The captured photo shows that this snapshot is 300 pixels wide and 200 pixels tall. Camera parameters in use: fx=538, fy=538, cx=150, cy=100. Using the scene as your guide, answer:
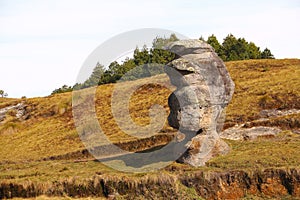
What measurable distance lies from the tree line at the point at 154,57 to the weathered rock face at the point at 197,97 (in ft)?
182

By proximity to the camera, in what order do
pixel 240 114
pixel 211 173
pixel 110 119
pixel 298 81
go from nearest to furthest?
1. pixel 211 173
2. pixel 240 114
3. pixel 298 81
4. pixel 110 119

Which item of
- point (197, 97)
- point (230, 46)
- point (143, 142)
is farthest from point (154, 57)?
point (197, 97)

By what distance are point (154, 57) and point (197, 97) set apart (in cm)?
6414

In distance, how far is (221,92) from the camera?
115ft

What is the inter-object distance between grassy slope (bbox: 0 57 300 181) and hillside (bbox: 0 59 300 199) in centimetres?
6

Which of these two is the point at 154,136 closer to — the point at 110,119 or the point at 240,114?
the point at 240,114

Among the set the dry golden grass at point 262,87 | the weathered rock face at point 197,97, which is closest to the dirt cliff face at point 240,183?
the weathered rock face at point 197,97

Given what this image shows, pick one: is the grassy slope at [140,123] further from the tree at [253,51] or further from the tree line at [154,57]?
the tree at [253,51]

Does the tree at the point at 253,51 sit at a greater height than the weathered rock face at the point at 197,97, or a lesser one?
greater

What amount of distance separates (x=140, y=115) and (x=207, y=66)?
26.7m

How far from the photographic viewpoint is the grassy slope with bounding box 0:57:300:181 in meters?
32.8

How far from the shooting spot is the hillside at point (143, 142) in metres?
29.6

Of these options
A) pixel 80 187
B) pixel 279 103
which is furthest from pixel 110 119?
pixel 80 187

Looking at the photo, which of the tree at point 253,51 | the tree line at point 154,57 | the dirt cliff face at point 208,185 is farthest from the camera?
the tree at point 253,51
